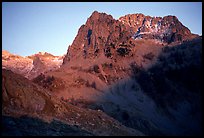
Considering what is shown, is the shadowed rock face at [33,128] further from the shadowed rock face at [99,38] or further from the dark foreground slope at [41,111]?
the shadowed rock face at [99,38]

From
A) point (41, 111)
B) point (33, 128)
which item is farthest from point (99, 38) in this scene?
point (33, 128)

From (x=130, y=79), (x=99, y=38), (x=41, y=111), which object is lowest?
(x=130, y=79)

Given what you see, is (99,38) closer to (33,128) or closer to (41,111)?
(41,111)

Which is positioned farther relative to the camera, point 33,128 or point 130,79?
point 130,79

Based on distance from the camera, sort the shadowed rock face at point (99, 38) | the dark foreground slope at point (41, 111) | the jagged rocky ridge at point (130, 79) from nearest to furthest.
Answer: the dark foreground slope at point (41, 111) → the jagged rocky ridge at point (130, 79) → the shadowed rock face at point (99, 38)

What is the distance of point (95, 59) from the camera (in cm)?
13662

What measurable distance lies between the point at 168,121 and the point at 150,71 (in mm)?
34632

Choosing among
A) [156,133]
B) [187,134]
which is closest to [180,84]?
[187,134]

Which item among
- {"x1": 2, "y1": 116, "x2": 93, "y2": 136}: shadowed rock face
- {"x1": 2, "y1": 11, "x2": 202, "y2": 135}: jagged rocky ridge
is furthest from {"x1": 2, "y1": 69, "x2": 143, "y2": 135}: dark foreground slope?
{"x1": 2, "y1": 11, "x2": 202, "y2": 135}: jagged rocky ridge

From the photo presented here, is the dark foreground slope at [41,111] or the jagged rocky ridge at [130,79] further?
the jagged rocky ridge at [130,79]

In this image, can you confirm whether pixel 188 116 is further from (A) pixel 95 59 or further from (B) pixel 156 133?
(A) pixel 95 59

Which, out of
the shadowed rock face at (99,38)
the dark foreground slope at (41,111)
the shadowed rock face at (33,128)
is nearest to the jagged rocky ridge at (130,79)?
the shadowed rock face at (99,38)

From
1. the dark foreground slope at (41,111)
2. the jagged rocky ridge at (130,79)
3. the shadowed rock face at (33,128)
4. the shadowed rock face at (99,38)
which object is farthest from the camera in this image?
the shadowed rock face at (99,38)

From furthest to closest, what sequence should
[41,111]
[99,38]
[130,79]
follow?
[99,38]
[130,79]
[41,111]
